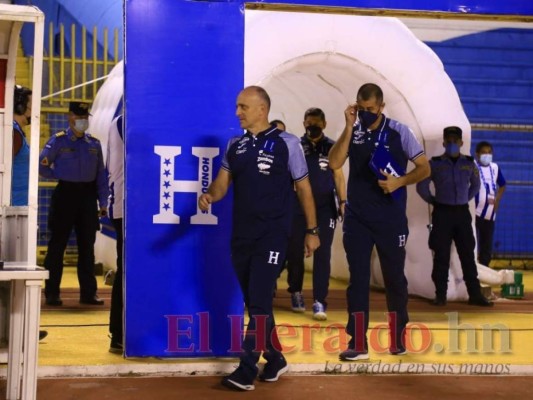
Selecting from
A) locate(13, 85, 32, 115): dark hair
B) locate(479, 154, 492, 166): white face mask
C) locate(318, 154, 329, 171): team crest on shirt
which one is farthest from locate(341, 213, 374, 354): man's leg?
locate(479, 154, 492, 166): white face mask

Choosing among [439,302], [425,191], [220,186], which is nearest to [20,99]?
[220,186]

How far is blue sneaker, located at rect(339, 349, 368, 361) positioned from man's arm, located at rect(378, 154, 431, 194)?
1.09 meters

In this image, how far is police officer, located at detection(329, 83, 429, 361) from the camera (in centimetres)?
683

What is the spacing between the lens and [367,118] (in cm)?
689

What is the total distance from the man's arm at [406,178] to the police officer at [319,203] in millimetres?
2412

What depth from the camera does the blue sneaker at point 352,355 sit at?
677 centimetres

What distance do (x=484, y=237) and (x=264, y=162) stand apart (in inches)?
298

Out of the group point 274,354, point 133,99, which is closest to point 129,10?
point 133,99

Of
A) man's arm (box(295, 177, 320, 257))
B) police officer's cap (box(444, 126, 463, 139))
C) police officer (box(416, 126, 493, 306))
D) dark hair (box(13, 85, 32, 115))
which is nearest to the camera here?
man's arm (box(295, 177, 320, 257))

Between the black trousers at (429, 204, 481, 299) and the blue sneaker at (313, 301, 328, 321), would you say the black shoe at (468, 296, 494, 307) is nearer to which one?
the black trousers at (429, 204, 481, 299)

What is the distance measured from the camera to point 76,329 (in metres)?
8.13

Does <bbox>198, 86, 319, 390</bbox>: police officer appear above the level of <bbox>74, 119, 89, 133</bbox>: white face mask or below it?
below

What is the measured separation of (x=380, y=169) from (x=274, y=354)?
144 cm

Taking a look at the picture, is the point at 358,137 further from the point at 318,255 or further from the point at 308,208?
the point at 318,255
